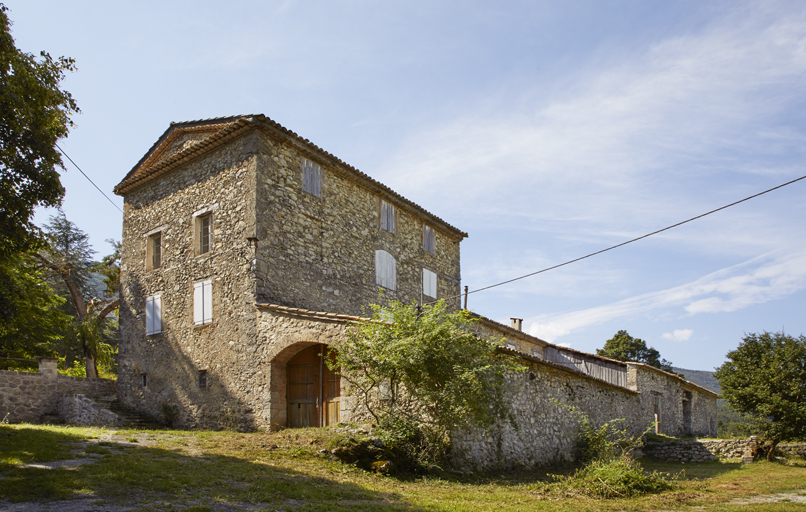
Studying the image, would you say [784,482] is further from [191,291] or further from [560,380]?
[191,291]

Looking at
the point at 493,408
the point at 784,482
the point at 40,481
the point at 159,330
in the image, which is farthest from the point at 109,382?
the point at 784,482

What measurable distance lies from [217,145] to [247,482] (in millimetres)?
10670

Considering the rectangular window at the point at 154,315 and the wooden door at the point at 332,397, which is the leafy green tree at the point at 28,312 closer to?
the rectangular window at the point at 154,315

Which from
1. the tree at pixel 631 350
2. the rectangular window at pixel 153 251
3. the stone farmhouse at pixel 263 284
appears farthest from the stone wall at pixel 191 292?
the tree at pixel 631 350

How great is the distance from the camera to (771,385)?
55.2 feet

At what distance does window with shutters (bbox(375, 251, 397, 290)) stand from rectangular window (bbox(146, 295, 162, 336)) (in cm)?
677

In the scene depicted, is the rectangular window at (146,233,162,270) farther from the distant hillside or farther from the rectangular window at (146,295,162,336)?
the distant hillside

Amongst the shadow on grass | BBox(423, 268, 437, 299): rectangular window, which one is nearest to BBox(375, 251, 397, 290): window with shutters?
BBox(423, 268, 437, 299): rectangular window

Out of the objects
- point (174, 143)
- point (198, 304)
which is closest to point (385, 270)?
→ point (198, 304)

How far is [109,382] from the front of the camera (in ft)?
59.0

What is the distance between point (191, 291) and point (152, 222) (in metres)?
3.37

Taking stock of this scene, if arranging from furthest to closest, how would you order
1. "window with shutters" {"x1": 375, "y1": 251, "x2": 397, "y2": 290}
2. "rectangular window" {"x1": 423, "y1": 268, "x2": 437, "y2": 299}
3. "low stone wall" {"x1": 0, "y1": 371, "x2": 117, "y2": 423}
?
"rectangular window" {"x1": 423, "y1": 268, "x2": 437, "y2": 299} → "window with shutters" {"x1": 375, "y1": 251, "x2": 397, "y2": 290} → "low stone wall" {"x1": 0, "y1": 371, "x2": 117, "y2": 423}

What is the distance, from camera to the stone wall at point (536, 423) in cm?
1107

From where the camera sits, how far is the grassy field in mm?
6742
